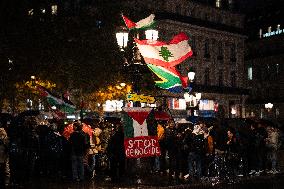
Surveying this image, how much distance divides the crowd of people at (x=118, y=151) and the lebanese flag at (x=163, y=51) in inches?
125

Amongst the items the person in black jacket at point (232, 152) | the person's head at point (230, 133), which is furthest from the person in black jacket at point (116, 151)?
the person's head at point (230, 133)

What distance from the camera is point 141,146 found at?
16.4 m

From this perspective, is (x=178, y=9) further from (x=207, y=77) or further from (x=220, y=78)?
(x=220, y=78)

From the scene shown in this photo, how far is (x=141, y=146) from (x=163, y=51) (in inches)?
126

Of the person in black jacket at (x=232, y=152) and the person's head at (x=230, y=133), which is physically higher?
the person's head at (x=230, y=133)

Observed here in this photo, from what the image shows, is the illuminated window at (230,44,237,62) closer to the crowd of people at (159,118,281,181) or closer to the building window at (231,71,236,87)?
the building window at (231,71,236,87)

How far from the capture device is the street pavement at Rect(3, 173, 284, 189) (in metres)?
17.6

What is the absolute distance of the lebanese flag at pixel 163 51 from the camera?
17047 millimetres

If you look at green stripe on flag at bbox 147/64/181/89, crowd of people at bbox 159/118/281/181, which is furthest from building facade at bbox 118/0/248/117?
green stripe on flag at bbox 147/64/181/89

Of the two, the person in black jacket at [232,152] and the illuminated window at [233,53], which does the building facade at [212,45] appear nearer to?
the illuminated window at [233,53]

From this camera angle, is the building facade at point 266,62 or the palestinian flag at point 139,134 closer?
the palestinian flag at point 139,134

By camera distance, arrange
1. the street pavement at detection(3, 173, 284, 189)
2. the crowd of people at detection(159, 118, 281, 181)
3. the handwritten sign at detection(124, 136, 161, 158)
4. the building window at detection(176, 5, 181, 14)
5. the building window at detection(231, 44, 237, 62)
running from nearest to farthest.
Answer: the handwritten sign at detection(124, 136, 161, 158) < the street pavement at detection(3, 173, 284, 189) < the crowd of people at detection(159, 118, 281, 181) < the building window at detection(176, 5, 181, 14) < the building window at detection(231, 44, 237, 62)

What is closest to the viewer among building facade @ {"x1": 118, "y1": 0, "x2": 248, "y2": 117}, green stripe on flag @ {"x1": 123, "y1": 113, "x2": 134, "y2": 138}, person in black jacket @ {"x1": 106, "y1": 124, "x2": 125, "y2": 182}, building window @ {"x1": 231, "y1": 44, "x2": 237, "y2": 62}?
green stripe on flag @ {"x1": 123, "y1": 113, "x2": 134, "y2": 138}

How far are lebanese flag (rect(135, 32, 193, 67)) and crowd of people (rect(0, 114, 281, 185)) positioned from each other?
10.4ft
